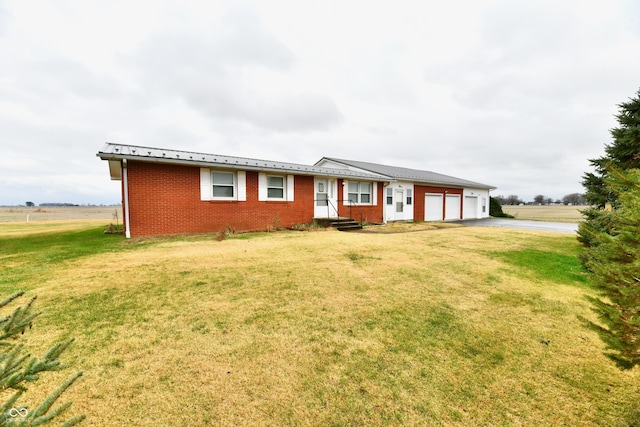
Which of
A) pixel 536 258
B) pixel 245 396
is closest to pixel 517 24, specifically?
pixel 536 258

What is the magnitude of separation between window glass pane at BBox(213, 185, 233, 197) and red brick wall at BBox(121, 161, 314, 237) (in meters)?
0.37

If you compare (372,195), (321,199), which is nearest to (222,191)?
(321,199)

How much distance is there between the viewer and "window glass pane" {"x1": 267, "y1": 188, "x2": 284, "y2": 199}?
40.7ft

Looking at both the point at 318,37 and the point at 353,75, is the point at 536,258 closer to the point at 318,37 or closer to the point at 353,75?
the point at 318,37

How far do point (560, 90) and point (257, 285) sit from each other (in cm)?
2625

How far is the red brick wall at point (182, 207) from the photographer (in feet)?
31.1

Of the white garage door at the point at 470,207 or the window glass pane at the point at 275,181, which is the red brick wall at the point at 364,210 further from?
the white garage door at the point at 470,207

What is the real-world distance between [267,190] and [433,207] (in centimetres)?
1441

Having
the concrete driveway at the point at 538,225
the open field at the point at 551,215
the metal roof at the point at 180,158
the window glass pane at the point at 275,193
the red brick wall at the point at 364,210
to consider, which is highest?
the metal roof at the point at 180,158

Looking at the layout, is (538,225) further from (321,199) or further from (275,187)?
(275,187)

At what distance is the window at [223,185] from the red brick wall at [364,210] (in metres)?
6.22

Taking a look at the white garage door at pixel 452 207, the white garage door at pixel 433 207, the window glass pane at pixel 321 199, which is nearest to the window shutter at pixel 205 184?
the window glass pane at pixel 321 199

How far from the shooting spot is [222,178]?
11.2m

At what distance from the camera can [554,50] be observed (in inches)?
513
